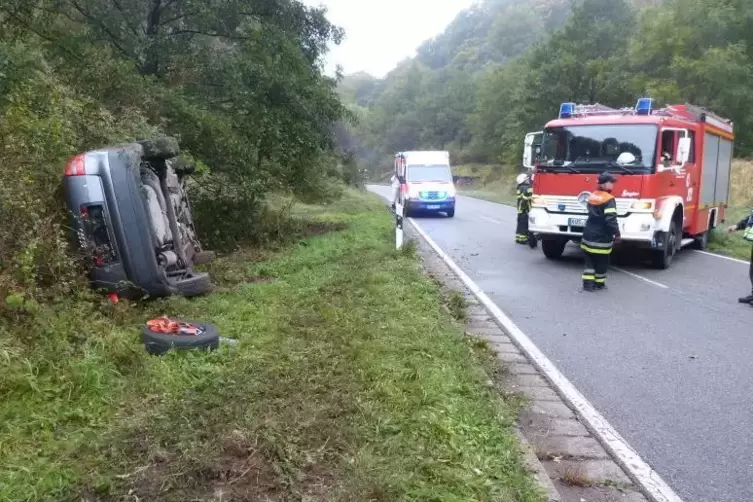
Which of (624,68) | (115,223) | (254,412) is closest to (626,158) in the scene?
(115,223)

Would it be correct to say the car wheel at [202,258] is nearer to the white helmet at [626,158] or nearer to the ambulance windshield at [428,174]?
the white helmet at [626,158]

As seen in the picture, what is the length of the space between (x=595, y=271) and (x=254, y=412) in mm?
6713

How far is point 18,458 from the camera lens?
10.5ft

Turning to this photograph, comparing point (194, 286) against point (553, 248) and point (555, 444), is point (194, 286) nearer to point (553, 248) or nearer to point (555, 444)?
point (555, 444)

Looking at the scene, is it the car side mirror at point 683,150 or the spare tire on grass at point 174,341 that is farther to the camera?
the car side mirror at point 683,150

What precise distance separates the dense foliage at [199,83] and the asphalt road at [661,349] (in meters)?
4.15

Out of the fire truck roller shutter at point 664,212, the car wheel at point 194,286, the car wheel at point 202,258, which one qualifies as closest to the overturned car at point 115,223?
the car wheel at point 194,286

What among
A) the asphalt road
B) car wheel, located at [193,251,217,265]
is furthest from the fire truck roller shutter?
car wheel, located at [193,251,217,265]

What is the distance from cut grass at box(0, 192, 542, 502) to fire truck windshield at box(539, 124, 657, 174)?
6055 millimetres

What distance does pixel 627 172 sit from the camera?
10562mm

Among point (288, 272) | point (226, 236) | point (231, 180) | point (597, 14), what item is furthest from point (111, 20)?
point (597, 14)

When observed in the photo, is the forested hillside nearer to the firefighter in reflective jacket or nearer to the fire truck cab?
the fire truck cab

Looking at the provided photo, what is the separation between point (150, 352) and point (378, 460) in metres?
2.35

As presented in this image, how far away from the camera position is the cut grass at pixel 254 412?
3.10 metres
